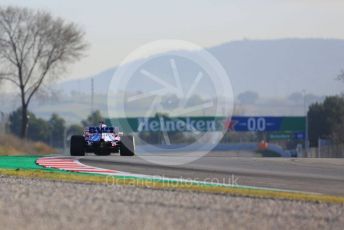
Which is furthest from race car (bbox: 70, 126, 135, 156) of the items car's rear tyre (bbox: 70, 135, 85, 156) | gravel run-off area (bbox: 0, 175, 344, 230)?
gravel run-off area (bbox: 0, 175, 344, 230)

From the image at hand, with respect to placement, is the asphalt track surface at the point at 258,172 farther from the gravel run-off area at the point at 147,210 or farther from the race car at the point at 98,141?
the gravel run-off area at the point at 147,210

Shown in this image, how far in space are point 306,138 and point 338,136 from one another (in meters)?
10.4

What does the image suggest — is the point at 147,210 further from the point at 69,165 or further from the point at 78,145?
the point at 78,145

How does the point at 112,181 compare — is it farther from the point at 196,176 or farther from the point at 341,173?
the point at 341,173

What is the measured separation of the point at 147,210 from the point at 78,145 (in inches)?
822

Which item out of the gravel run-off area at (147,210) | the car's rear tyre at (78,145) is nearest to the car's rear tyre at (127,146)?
the car's rear tyre at (78,145)

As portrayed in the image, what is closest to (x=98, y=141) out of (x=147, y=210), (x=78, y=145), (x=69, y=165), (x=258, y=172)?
(x=78, y=145)

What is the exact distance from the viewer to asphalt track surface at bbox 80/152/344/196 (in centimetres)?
2312

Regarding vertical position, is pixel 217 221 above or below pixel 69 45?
below

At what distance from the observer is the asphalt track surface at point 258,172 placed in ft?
75.9

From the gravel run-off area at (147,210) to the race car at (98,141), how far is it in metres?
15.5

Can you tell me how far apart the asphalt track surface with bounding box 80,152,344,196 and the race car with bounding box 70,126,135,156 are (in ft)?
9.32

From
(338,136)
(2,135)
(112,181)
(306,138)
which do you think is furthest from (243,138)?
(112,181)

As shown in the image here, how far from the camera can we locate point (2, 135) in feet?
219
